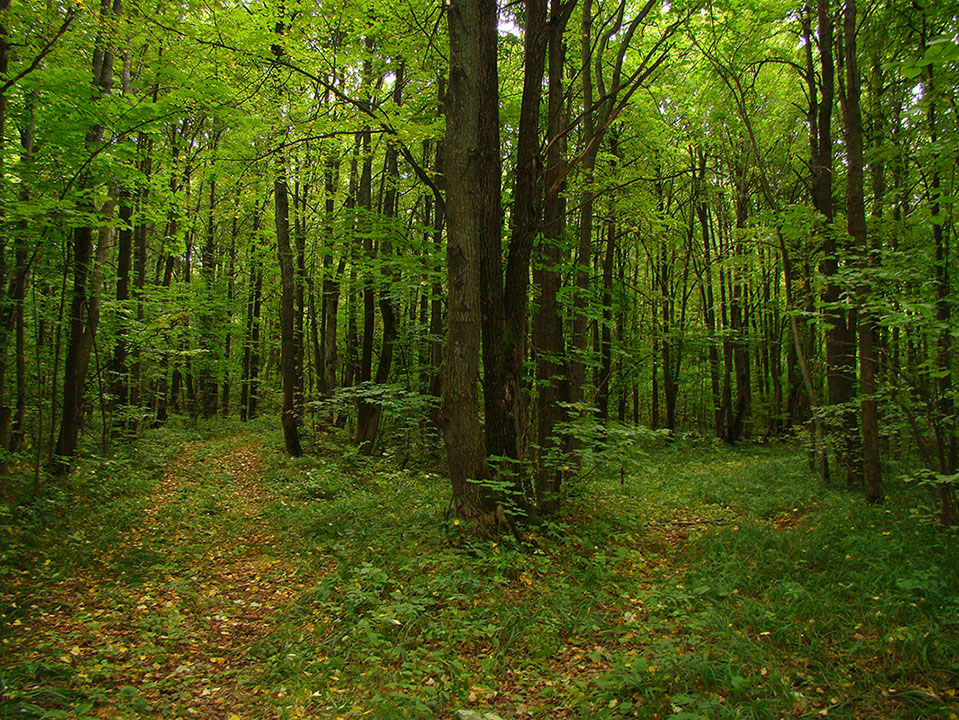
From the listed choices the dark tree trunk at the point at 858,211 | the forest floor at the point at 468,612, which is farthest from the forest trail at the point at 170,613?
the dark tree trunk at the point at 858,211

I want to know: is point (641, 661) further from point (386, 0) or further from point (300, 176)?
point (300, 176)

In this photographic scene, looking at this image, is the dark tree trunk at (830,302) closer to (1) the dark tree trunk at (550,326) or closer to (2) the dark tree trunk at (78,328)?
(1) the dark tree trunk at (550,326)

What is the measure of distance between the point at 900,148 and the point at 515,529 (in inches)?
324

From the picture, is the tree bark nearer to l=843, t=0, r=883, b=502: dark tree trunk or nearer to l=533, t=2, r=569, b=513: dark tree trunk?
l=533, t=2, r=569, b=513: dark tree trunk

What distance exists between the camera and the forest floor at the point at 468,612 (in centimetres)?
355

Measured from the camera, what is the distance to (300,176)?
11320 mm

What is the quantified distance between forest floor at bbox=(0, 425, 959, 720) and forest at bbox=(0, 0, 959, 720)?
4cm

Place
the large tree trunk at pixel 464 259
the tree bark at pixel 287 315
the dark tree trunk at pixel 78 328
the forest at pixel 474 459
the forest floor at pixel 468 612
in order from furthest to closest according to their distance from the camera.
→ 1. the tree bark at pixel 287 315
2. the dark tree trunk at pixel 78 328
3. the large tree trunk at pixel 464 259
4. the forest at pixel 474 459
5. the forest floor at pixel 468 612

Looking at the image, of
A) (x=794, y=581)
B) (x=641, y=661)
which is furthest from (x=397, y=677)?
(x=794, y=581)

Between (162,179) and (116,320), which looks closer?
(162,179)

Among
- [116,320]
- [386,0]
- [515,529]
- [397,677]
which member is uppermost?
[386,0]

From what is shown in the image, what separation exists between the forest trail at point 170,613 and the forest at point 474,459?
0.04m

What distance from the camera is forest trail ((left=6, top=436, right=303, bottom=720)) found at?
3779 millimetres

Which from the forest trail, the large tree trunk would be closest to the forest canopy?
the large tree trunk
